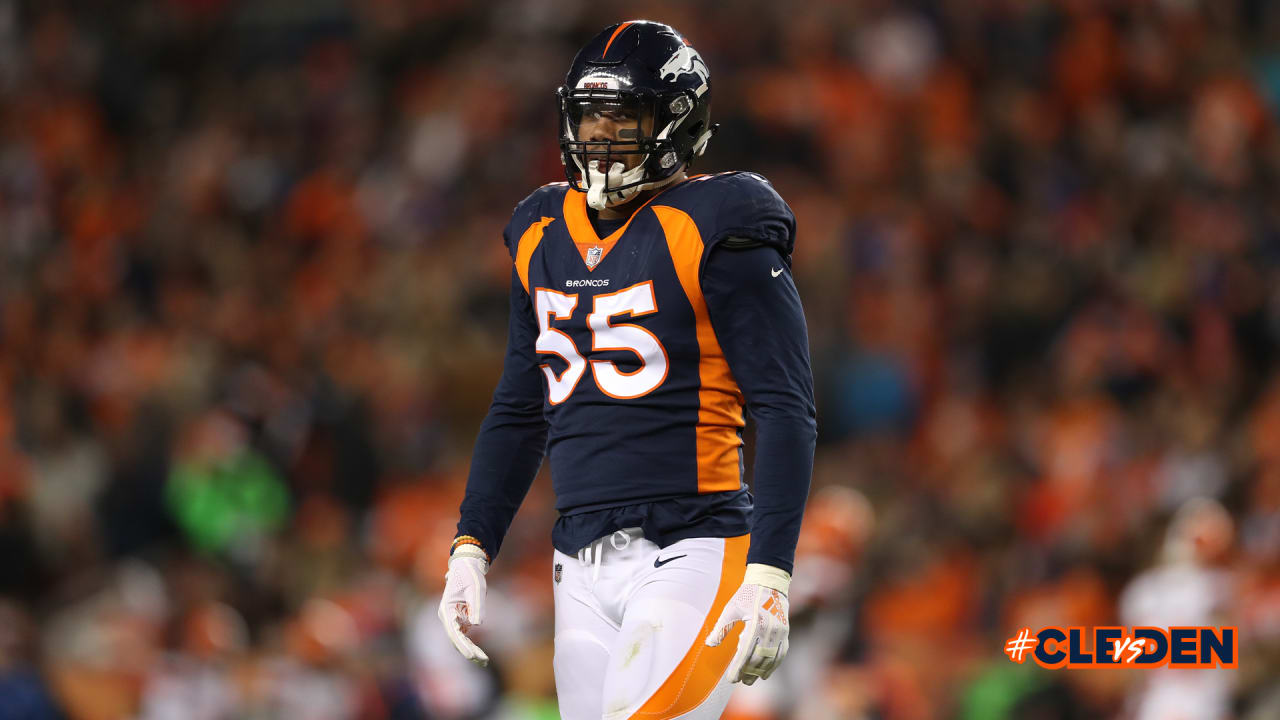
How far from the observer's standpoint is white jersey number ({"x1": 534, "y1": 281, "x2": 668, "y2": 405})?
337cm

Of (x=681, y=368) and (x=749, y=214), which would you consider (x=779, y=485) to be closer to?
(x=681, y=368)

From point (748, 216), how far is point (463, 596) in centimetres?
100

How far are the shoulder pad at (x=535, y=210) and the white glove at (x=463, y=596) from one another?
67 cm

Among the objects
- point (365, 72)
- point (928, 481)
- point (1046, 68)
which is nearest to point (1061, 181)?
point (1046, 68)

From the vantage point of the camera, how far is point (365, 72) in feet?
41.2

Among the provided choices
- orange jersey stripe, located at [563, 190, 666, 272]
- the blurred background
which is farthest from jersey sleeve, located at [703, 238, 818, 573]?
the blurred background

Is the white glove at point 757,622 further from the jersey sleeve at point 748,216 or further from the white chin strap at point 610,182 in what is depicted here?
the white chin strap at point 610,182

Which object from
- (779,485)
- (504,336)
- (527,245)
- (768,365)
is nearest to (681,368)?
(768,365)

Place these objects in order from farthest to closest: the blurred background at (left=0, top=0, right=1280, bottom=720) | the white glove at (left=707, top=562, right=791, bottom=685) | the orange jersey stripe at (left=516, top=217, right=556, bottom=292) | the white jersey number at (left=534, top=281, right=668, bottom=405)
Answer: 1. the blurred background at (left=0, top=0, right=1280, bottom=720)
2. the orange jersey stripe at (left=516, top=217, right=556, bottom=292)
3. the white jersey number at (left=534, top=281, right=668, bottom=405)
4. the white glove at (left=707, top=562, right=791, bottom=685)

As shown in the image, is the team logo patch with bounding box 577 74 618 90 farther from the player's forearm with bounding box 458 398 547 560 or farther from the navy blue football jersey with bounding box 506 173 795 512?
the player's forearm with bounding box 458 398 547 560

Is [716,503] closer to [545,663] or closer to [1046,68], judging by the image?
[545,663]

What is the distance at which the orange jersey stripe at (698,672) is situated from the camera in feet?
10.7

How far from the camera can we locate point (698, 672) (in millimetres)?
3285

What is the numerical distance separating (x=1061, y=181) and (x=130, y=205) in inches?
251
